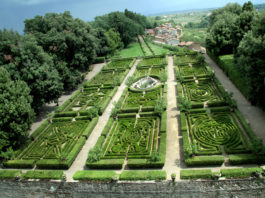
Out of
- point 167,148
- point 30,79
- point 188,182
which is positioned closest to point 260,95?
point 167,148

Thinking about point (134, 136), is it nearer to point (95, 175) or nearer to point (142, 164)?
point (142, 164)

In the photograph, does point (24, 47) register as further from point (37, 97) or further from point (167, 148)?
point (167, 148)

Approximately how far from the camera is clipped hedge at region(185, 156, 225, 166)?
17845 mm

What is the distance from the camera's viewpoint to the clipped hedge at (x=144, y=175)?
1712 centimetres

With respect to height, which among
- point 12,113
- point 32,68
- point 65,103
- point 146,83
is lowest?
point 65,103

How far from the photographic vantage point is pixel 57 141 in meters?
25.1

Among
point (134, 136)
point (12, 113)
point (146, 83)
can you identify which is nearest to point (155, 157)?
point (134, 136)

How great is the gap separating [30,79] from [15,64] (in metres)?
3.01

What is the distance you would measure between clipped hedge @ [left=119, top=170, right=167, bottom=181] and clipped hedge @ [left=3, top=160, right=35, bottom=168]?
35.8ft

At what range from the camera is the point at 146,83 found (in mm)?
37125

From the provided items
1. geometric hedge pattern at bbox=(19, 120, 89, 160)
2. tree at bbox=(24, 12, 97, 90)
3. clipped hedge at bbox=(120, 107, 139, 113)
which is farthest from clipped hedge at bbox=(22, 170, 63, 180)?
tree at bbox=(24, 12, 97, 90)

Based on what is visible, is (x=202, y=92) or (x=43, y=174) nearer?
(x=43, y=174)

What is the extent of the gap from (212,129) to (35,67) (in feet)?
83.5

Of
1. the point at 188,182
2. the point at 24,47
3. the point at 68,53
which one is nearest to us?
the point at 188,182
